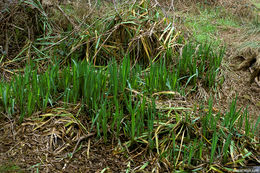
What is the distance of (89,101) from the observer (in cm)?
271

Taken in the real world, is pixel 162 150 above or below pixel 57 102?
below

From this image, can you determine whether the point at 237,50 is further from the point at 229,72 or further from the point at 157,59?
the point at 157,59

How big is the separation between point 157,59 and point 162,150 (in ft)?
5.34

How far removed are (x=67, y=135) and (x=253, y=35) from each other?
349cm

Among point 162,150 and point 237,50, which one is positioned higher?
point 237,50

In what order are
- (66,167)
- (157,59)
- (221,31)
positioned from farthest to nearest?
(221,31)
(157,59)
(66,167)

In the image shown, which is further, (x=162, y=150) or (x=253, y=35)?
(x=253, y=35)

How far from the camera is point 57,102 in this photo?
2.86 metres

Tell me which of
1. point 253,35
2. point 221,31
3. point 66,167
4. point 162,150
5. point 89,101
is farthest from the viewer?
point 221,31

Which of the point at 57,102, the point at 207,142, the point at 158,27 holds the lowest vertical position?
the point at 207,142

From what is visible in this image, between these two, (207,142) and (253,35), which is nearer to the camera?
(207,142)

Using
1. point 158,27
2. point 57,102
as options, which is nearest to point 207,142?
point 57,102

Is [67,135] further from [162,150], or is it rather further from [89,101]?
[162,150]

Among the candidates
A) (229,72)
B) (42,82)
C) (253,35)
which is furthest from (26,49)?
(253,35)
